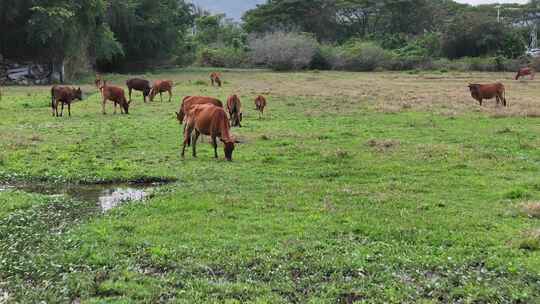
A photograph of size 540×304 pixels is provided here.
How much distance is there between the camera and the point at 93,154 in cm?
1392

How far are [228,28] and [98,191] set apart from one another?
77.7 m

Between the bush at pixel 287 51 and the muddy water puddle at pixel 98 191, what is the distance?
161ft

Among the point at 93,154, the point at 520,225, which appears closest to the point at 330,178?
the point at 520,225

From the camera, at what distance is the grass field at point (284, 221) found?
629 cm

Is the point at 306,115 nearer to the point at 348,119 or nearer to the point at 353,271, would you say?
the point at 348,119

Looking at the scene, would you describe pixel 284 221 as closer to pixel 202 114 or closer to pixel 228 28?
pixel 202 114

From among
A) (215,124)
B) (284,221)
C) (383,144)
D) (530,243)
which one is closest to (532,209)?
(530,243)

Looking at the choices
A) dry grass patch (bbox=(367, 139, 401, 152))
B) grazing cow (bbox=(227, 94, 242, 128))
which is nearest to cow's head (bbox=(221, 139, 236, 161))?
dry grass patch (bbox=(367, 139, 401, 152))

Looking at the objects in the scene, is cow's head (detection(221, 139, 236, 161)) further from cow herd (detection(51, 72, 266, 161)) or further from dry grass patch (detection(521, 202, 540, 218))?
dry grass patch (detection(521, 202, 540, 218))

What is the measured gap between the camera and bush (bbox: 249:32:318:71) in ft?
194

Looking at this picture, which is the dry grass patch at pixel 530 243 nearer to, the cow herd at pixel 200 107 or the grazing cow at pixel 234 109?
the cow herd at pixel 200 107

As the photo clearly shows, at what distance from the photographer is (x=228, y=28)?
3388 inches

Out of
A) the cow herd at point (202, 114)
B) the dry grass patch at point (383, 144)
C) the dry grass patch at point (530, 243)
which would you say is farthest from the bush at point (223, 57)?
the dry grass patch at point (530, 243)

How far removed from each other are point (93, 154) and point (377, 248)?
8.75m
